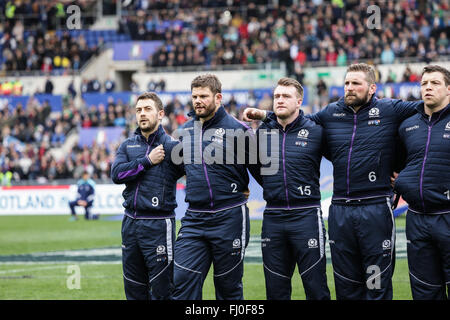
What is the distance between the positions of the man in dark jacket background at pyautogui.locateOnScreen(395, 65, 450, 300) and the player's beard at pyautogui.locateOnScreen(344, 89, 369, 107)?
530mm

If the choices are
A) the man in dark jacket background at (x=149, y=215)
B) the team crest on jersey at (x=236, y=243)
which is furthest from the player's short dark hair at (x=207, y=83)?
the team crest on jersey at (x=236, y=243)

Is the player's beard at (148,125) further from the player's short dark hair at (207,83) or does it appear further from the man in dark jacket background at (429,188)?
the man in dark jacket background at (429,188)

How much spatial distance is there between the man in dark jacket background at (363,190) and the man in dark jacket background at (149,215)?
1.75 meters

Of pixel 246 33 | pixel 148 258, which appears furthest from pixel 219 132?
pixel 246 33

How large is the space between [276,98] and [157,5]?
33.0m

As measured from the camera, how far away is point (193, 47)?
34.8 metres

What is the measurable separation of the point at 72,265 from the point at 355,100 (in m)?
8.01

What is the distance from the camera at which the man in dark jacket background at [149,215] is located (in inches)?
328

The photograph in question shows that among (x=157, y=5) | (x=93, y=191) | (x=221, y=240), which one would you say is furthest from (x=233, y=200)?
(x=157, y=5)

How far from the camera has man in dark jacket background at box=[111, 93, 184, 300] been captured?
8.34m

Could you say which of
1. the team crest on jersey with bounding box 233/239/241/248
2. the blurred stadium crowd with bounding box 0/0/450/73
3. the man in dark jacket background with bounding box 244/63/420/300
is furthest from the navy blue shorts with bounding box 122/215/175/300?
the blurred stadium crowd with bounding box 0/0/450/73

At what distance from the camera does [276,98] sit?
8086mm
